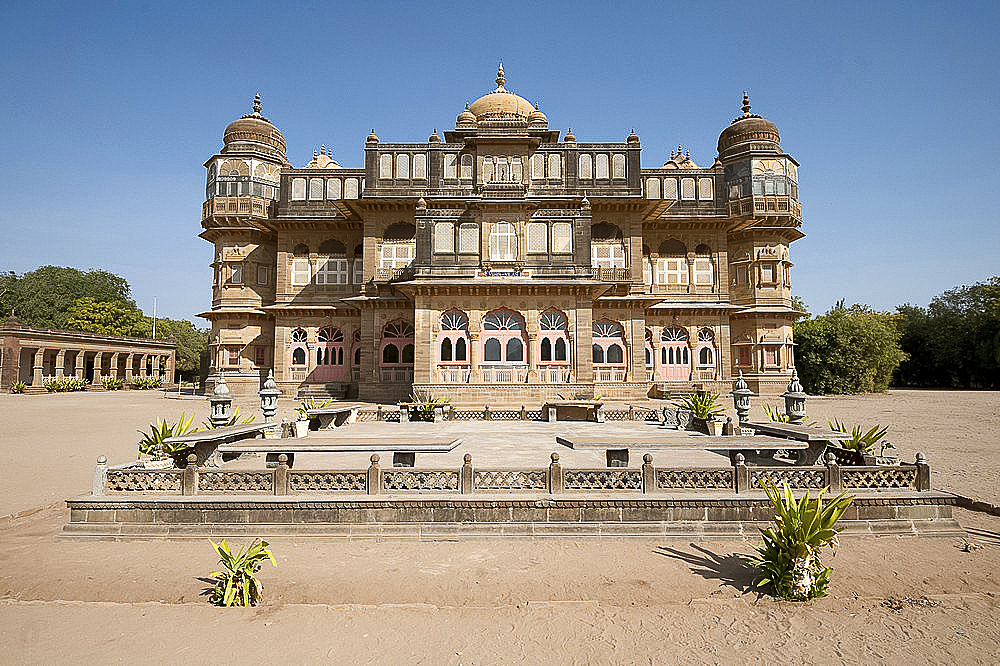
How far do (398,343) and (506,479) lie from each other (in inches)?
936

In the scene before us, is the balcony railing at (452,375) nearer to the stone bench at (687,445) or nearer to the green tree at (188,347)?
the stone bench at (687,445)

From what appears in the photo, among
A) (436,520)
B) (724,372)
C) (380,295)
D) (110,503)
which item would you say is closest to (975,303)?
(724,372)

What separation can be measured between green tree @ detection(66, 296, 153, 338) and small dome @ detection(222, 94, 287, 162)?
124 ft

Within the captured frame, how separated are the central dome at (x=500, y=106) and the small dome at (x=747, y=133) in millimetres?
13388

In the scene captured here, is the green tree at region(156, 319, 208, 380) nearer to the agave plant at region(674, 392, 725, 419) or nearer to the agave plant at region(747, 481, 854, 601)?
the agave plant at region(674, 392, 725, 419)

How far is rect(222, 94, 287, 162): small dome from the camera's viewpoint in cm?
3631

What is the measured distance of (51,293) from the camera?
6744cm

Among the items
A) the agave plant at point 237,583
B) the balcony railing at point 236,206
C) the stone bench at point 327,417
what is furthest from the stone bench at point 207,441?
the balcony railing at point 236,206

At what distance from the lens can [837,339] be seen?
39.6 metres

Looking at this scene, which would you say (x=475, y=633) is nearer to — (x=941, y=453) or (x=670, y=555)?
(x=670, y=555)

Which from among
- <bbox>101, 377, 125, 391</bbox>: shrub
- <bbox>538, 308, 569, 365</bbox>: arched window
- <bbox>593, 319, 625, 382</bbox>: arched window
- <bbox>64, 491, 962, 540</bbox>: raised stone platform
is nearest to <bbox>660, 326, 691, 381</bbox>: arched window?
<bbox>593, 319, 625, 382</bbox>: arched window

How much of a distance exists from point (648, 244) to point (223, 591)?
108 ft

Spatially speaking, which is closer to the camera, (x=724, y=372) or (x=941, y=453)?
(x=941, y=453)

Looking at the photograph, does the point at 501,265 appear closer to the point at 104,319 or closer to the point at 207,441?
the point at 207,441
